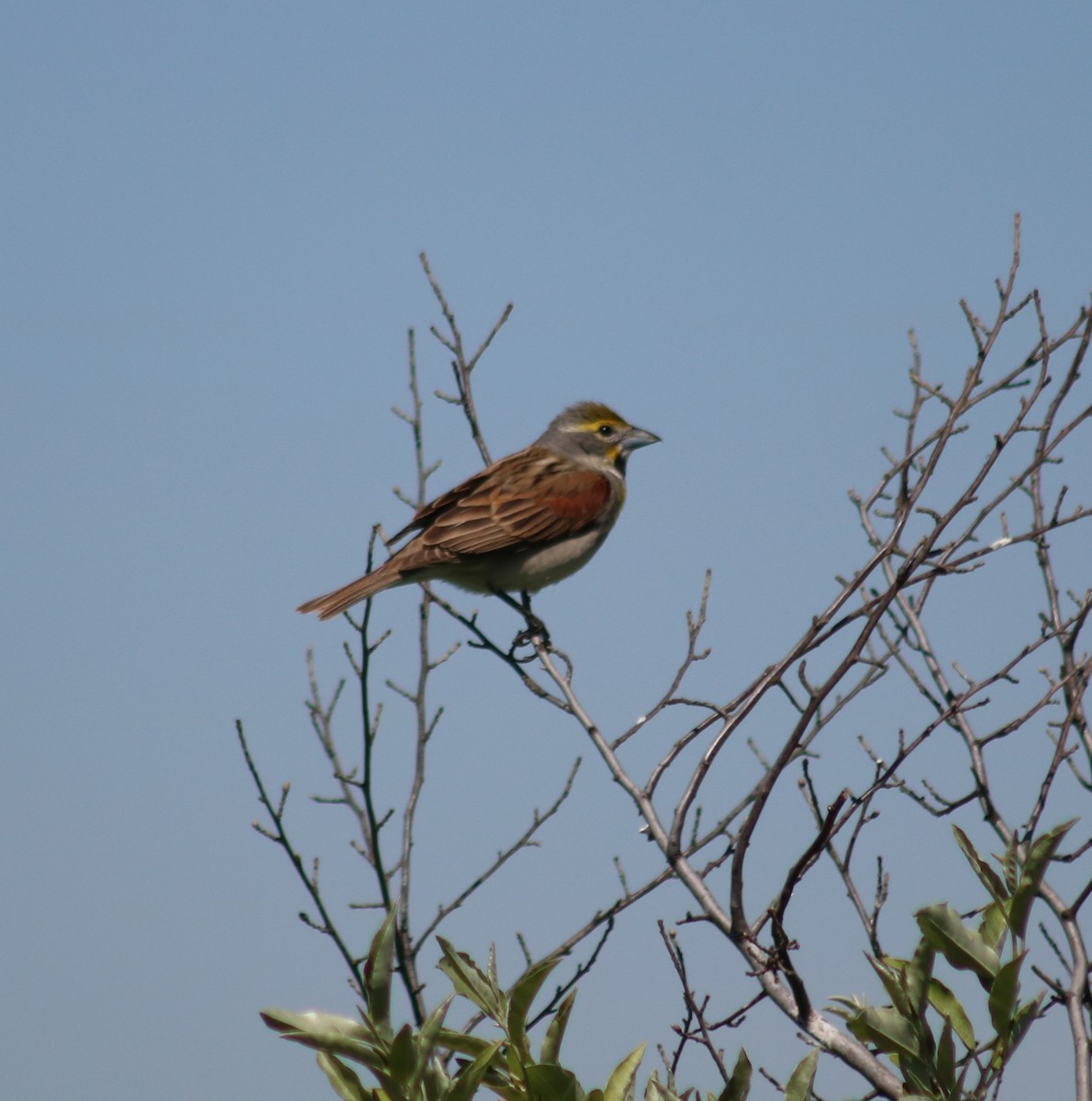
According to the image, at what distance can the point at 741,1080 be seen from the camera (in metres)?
2.60

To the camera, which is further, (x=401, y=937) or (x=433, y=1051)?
(x=401, y=937)

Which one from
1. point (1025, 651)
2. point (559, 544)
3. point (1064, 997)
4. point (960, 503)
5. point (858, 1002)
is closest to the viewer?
point (858, 1002)

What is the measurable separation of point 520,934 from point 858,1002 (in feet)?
10.4

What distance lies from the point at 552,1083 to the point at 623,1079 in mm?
192

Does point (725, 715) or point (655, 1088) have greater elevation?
point (725, 715)

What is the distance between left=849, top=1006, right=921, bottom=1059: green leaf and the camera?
251 cm

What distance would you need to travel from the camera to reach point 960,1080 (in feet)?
8.21

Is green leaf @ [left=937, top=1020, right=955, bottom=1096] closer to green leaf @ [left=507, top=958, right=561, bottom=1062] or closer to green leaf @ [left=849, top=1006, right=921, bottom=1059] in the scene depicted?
green leaf @ [left=849, top=1006, right=921, bottom=1059]

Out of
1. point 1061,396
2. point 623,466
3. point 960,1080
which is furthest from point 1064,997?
point 623,466

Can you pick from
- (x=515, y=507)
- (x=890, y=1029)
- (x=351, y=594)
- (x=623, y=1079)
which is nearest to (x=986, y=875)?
(x=890, y=1029)

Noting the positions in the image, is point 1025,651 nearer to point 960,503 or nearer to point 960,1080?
point 960,503

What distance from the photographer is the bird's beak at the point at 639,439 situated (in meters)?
9.77

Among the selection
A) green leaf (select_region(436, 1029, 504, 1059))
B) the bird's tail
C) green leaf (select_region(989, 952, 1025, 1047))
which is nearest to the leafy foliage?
green leaf (select_region(989, 952, 1025, 1047))

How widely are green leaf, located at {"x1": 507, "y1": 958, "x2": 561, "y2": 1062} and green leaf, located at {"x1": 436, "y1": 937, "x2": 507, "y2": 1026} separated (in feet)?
0.15
